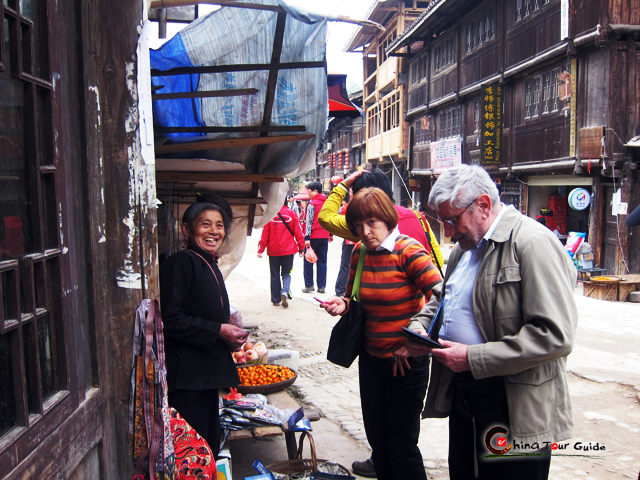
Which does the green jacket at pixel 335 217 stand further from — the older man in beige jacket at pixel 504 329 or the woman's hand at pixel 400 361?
the older man in beige jacket at pixel 504 329

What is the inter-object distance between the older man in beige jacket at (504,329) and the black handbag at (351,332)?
2.27 ft

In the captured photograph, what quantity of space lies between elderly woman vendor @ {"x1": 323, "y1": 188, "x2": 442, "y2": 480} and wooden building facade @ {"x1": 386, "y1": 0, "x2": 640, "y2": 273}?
10.9m

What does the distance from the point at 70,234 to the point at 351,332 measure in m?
1.62

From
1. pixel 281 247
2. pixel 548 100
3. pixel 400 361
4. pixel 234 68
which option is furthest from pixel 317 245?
pixel 548 100

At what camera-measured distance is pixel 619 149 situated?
11984mm

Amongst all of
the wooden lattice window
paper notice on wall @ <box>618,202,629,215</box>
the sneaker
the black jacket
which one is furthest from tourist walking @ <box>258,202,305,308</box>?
paper notice on wall @ <box>618,202,629,215</box>

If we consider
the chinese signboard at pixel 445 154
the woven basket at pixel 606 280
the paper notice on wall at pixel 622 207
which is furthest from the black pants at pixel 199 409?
the chinese signboard at pixel 445 154

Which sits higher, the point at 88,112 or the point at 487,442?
the point at 88,112

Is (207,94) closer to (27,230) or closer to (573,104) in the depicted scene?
(27,230)

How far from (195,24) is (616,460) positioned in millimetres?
4021

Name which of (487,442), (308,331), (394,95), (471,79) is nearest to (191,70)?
(487,442)

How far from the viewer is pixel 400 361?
9.05 ft

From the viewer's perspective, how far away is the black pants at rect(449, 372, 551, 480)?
210 centimetres

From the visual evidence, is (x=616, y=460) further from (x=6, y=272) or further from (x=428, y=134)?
(x=428, y=134)
